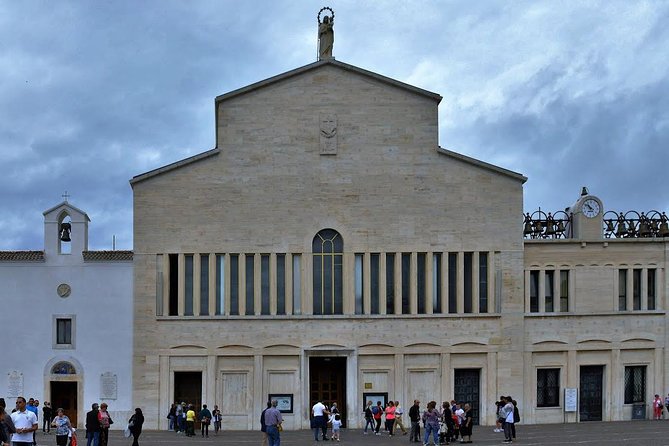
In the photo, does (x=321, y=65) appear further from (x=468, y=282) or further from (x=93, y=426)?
(x=93, y=426)

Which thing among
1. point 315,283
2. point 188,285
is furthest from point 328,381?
point 188,285

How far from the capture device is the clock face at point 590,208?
1700 inches

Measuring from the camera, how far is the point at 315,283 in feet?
136

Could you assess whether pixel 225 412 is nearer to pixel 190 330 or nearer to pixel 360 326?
pixel 190 330

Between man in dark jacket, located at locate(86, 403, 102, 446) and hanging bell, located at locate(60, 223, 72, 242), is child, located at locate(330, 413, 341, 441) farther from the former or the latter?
hanging bell, located at locate(60, 223, 72, 242)

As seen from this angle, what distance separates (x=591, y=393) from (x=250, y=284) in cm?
1636

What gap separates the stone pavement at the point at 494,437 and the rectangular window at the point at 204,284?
213 inches

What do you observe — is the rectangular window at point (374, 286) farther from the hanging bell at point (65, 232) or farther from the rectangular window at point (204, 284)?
the hanging bell at point (65, 232)

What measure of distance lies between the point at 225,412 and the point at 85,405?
240 inches

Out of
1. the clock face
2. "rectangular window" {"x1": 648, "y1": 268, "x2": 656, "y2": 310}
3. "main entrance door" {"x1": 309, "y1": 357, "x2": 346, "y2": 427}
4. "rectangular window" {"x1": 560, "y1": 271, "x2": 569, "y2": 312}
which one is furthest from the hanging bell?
"rectangular window" {"x1": 648, "y1": 268, "x2": 656, "y2": 310}

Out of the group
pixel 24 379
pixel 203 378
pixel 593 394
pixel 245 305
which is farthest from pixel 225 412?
pixel 593 394

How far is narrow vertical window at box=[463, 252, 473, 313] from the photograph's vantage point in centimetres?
4181

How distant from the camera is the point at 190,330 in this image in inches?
1614

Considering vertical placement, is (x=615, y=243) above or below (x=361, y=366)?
above
